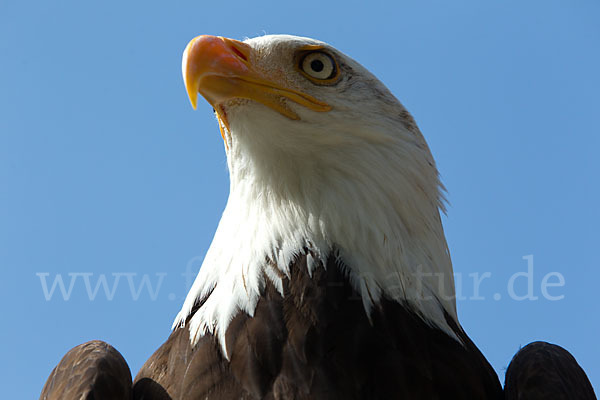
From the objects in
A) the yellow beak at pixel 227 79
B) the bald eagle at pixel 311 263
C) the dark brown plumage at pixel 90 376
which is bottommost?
the dark brown plumage at pixel 90 376

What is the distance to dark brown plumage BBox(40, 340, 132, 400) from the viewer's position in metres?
3.97

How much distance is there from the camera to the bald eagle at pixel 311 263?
3.92 m

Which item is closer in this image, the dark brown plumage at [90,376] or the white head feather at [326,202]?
the dark brown plumage at [90,376]

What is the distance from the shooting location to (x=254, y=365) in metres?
3.87

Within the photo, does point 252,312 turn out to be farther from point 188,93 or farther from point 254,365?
point 188,93

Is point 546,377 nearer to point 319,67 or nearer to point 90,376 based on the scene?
point 319,67

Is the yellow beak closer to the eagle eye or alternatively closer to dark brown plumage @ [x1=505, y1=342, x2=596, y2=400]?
the eagle eye

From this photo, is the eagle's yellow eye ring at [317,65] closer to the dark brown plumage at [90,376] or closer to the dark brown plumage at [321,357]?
the dark brown plumage at [321,357]

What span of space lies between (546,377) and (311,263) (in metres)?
1.50

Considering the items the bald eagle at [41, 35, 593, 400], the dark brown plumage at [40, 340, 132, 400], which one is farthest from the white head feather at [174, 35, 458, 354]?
the dark brown plumage at [40, 340, 132, 400]

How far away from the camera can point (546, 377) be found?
13.6 ft

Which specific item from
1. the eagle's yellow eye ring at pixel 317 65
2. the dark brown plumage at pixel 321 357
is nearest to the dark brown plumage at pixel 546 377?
the dark brown plumage at pixel 321 357

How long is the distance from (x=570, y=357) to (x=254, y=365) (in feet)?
6.49

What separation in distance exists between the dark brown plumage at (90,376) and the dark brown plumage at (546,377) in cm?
226
